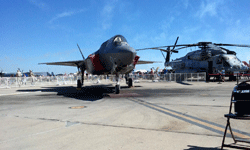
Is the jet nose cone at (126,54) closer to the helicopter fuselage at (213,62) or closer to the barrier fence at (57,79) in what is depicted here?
the helicopter fuselage at (213,62)

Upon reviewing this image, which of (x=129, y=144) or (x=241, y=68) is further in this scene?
(x=241, y=68)

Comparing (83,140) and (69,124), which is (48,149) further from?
(69,124)

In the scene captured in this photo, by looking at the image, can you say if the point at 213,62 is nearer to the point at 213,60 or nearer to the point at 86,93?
the point at 213,60

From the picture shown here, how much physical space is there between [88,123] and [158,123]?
1.90 m

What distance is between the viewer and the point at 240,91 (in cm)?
277

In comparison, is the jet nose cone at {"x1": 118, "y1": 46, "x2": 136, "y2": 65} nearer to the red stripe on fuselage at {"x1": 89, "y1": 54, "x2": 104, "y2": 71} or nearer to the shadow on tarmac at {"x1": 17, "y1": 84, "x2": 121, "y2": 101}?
the shadow on tarmac at {"x1": 17, "y1": 84, "x2": 121, "y2": 101}

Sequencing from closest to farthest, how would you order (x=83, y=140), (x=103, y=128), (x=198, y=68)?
(x=83, y=140) → (x=103, y=128) → (x=198, y=68)

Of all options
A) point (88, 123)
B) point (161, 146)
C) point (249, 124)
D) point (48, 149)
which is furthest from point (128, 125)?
point (249, 124)

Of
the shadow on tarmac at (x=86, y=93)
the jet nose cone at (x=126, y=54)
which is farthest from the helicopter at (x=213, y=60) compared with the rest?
the jet nose cone at (x=126, y=54)

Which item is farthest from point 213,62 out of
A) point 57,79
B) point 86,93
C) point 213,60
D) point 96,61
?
point 57,79

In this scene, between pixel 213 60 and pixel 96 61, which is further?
pixel 213 60

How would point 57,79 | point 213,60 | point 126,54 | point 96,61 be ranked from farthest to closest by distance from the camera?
point 57,79 → point 213,60 → point 96,61 → point 126,54

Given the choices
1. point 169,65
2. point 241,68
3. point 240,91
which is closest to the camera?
point 240,91

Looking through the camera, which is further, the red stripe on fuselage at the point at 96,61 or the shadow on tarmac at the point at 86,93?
the red stripe on fuselage at the point at 96,61
